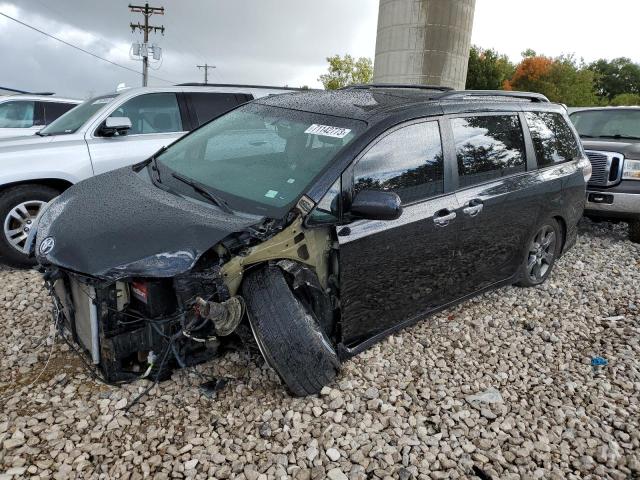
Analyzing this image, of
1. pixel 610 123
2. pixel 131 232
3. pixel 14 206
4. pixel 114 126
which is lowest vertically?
pixel 14 206

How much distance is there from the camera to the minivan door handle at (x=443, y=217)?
124 inches

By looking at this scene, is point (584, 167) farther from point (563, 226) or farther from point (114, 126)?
point (114, 126)

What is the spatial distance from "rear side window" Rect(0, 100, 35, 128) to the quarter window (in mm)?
5158

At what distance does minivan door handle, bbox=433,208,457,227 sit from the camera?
3.14m

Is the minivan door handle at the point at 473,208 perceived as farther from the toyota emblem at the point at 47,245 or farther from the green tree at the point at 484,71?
the green tree at the point at 484,71

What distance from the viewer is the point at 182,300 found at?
2.42 m

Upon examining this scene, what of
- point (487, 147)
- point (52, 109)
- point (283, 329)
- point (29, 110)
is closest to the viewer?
point (283, 329)

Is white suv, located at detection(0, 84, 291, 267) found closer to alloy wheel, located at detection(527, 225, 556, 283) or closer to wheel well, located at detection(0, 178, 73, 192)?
wheel well, located at detection(0, 178, 73, 192)

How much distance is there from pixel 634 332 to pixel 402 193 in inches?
97.4

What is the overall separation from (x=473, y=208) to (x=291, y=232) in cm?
149

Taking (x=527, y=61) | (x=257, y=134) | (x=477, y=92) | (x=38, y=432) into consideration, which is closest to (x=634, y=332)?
(x=477, y=92)

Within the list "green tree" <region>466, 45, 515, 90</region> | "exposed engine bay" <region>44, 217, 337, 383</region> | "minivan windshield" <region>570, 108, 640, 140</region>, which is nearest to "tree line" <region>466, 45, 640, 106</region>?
"green tree" <region>466, 45, 515, 90</region>

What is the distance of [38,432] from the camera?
241cm

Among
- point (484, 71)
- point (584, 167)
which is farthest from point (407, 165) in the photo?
point (484, 71)
